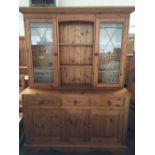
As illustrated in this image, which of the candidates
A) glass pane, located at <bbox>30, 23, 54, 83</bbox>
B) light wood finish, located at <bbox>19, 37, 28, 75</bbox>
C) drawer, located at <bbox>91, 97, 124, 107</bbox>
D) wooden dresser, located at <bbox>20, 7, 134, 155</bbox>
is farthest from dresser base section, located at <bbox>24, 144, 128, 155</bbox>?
light wood finish, located at <bbox>19, 37, 28, 75</bbox>

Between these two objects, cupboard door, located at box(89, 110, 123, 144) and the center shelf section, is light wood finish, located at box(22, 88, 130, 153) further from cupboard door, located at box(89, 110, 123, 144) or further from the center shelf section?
the center shelf section

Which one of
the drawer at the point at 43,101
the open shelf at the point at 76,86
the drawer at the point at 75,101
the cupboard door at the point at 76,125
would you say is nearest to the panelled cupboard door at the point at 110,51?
the open shelf at the point at 76,86

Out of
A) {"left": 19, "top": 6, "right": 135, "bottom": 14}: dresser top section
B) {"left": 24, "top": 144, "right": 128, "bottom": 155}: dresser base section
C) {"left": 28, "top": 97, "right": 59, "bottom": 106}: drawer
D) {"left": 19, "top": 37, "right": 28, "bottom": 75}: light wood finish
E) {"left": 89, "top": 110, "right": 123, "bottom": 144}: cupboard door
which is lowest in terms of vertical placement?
{"left": 24, "top": 144, "right": 128, "bottom": 155}: dresser base section

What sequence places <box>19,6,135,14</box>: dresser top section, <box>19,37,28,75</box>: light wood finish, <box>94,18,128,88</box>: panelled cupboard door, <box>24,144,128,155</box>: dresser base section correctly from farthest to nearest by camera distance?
<box>19,37,28,75</box>: light wood finish → <box>24,144,128,155</box>: dresser base section → <box>94,18,128,88</box>: panelled cupboard door → <box>19,6,135,14</box>: dresser top section

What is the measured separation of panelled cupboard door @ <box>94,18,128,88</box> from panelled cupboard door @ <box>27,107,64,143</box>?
0.66 m

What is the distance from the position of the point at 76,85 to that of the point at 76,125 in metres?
0.52

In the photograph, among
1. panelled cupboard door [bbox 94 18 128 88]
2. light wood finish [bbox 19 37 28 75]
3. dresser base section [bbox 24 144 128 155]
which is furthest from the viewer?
light wood finish [bbox 19 37 28 75]

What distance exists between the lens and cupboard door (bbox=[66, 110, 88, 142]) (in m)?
2.00

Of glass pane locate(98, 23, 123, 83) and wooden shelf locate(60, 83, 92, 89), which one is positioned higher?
glass pane locate(98, 23, 123, 83)

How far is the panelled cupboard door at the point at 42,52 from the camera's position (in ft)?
6.39

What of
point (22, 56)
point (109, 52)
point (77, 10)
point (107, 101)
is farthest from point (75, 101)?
point (22, 56)

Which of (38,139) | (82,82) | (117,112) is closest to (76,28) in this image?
(82,82)
